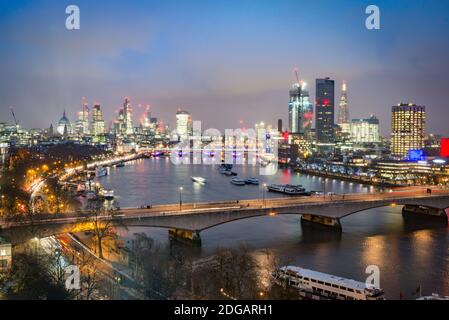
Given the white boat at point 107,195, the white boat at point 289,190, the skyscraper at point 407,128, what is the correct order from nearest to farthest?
the white boat at point 107,195 < the white boat at point 289,190 < the skyscraper at point 407,128

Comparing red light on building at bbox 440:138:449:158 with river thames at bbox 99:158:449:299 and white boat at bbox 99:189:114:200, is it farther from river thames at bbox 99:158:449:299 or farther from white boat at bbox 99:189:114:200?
white boat at bbox 99:189:114:200

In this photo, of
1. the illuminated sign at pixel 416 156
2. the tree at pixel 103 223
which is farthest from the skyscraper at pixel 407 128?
the tree at pixel 103 223

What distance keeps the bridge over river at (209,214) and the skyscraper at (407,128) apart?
86.9 ft

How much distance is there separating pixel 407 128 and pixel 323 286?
3376cm

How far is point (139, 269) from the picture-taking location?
4.14 metres

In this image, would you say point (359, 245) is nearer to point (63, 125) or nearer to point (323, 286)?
point (323, 286)

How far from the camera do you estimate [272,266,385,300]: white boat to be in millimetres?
4207

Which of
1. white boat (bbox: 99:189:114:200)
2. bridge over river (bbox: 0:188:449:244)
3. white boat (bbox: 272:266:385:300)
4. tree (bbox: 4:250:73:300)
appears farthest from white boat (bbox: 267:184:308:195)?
tree (bbox: 4:250:73:300)

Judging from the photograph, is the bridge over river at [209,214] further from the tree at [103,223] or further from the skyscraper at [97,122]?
the skyscraper at [97,122]

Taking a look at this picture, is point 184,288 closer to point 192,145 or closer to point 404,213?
point 404,213

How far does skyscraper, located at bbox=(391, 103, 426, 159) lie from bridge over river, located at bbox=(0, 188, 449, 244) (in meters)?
26.5

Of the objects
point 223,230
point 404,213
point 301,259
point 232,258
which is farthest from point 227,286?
point 404,213

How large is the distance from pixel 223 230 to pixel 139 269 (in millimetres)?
3363

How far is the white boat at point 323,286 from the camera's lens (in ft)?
13.8
